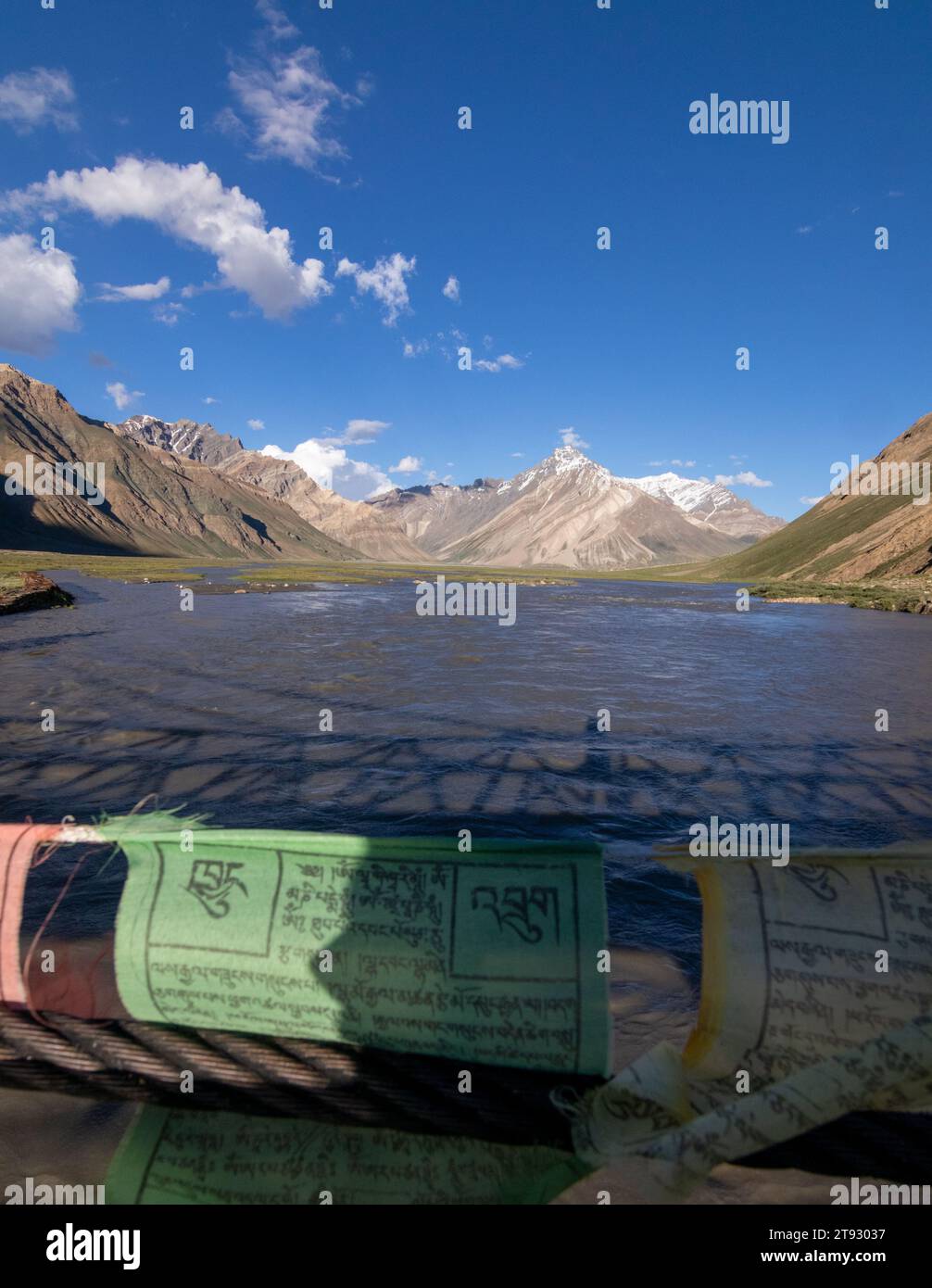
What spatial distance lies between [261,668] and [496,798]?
1655cm

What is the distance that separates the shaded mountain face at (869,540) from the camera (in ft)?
360

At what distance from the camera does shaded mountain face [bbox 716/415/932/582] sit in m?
110

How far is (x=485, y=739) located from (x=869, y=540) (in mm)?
150121

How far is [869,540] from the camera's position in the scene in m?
136

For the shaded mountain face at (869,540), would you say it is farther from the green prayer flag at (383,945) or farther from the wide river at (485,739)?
the green prayer flag at (383,945)

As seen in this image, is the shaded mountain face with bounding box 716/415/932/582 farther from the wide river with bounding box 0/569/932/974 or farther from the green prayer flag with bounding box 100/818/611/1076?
the green prayer flag with bounding box 100/818/611/1076

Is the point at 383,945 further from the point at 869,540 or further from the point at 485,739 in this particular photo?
the point at 869,540

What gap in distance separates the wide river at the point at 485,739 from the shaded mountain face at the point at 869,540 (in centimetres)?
8974

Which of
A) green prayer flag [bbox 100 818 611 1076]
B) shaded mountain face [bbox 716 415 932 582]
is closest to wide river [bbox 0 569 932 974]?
green prayer flag [bbox 100 818 611 1076]

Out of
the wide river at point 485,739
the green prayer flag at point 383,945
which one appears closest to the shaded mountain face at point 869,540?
the wide river at point 485,739

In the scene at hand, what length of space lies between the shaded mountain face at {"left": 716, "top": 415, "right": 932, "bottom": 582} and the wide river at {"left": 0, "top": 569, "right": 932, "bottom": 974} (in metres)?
89.7

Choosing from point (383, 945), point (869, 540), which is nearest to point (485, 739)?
point (383, 945)

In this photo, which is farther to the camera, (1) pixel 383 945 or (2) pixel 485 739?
(2) pixel 485 739
